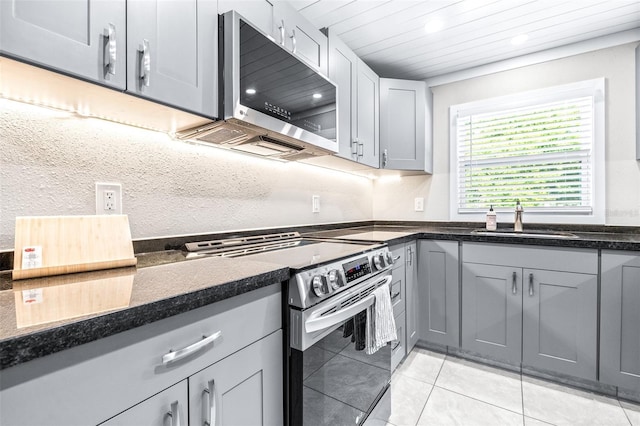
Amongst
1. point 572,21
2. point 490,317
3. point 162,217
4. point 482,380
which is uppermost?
point 572,21

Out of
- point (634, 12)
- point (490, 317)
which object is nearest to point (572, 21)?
point (634, 12)

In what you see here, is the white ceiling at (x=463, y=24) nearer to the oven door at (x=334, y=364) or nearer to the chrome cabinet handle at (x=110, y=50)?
the chrome cabinet handle at (x=110, y=50)

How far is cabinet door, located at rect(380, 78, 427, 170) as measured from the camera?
102 inches

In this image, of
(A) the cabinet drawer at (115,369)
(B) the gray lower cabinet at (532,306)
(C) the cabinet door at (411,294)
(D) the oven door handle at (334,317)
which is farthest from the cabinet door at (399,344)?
(A) the cabinet drawer at (115,369)

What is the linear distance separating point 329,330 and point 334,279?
19cm

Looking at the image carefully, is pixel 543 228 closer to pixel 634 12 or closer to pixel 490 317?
pixel 490 317

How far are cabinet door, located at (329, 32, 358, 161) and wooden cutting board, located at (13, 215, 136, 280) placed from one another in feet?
4.42

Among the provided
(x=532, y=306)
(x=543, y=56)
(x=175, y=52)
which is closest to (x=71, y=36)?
(x=175, y=52)

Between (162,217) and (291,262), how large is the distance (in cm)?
70

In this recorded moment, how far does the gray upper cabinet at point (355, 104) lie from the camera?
6.56 feet

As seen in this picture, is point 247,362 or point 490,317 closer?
point 247,362

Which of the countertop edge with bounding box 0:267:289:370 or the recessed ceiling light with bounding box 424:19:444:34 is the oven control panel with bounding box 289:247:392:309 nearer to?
the countertop edge with bounding box 0:267:289:370

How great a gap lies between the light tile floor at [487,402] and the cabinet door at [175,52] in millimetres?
1587

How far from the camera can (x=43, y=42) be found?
0.78 meters
